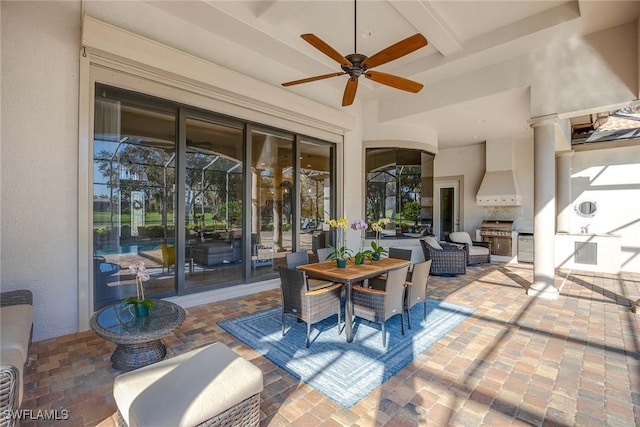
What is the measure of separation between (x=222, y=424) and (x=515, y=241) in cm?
838

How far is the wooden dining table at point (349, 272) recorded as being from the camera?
307cm

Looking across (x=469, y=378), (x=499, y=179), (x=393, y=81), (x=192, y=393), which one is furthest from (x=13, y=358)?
(x=499, y=179)

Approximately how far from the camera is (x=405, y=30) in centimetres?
439

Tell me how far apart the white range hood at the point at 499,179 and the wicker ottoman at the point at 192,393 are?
318 inches

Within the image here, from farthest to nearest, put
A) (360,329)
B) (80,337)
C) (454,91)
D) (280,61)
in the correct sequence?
(454,91)
(280,61)
(360,329)
(80,337)

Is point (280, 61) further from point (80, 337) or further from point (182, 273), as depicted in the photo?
point (80, 337)

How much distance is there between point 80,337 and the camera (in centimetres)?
315

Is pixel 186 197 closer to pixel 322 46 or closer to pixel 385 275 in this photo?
pixel 322 46

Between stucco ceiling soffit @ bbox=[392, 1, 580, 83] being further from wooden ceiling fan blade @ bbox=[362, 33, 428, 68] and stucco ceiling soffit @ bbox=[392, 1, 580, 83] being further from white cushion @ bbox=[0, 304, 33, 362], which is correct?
white cushion @ bbox=[0, 304, 33, 362]

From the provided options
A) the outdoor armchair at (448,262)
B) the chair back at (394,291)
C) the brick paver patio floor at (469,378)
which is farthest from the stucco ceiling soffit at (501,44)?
the brick paver patio floor at (469,378)

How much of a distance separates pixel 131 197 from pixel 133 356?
6.79ft

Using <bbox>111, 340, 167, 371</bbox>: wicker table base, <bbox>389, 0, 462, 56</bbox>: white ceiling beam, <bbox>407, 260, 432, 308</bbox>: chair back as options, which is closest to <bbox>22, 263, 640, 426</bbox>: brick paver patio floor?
<bbox>111, 340, 167, 371</bbox>: wicker table base

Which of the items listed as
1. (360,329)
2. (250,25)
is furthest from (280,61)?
(360,329)

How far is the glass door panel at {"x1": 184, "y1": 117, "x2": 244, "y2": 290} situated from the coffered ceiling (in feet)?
3.60
